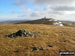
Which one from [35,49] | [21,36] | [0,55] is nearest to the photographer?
[0,55]

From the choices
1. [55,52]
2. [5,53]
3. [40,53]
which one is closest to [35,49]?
[40,53]

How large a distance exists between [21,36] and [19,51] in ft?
49.2

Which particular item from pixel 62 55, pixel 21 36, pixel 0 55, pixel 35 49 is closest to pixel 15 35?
pixel 21 36

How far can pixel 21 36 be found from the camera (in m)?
42.9

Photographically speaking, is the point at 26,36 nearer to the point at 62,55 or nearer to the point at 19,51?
the point at 19,51

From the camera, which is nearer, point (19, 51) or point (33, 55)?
point (33, 55)

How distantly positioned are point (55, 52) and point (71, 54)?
11.5 ft

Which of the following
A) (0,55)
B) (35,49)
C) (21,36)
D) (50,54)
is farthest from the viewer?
(21,36)

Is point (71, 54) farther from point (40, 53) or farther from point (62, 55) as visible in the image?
point (40, 53)

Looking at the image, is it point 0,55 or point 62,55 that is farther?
point 62,55

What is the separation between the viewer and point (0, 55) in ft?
82.8

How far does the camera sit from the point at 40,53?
89.4 ft

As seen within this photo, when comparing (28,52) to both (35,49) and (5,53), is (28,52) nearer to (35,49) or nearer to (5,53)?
(35,49)

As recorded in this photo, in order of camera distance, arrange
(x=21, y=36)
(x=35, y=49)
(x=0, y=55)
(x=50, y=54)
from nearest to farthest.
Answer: (x=0, y=55) → (x=50, y=54) → (x=35, y=49) → (x=21, y=36)
